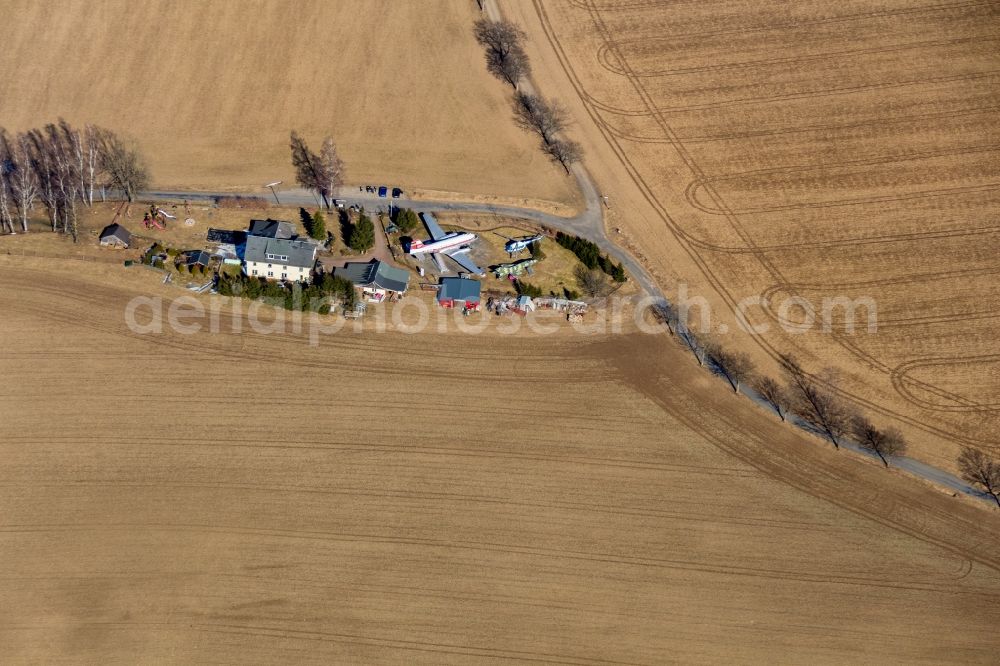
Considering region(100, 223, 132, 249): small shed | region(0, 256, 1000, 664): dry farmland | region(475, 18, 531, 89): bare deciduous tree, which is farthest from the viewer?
region(475, 18, 531, 89): bare deciduous tree

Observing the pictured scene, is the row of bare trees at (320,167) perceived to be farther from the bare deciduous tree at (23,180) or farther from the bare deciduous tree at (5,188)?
the bare deciduous tree at (5,188)

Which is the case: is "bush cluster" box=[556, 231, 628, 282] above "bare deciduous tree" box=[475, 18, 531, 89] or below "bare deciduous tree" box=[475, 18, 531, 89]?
below

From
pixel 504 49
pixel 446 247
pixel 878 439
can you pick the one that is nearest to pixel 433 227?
pixel 446 247

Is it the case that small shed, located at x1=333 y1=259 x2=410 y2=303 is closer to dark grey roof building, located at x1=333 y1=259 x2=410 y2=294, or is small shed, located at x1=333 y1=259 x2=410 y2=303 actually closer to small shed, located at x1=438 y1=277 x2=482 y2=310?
dark grey roof building, located at x1=333 y1=259 x2=410 y2=294

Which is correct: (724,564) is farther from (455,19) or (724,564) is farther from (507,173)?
(455,19)

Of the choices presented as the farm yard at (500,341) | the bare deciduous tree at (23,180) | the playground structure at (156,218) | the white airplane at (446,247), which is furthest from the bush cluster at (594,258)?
the bare deciduous tree at (23,180)

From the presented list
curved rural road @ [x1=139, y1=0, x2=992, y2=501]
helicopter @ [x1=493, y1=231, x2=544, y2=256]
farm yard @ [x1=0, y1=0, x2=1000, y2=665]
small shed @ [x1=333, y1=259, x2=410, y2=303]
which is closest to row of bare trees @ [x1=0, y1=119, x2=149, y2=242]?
farm yard @ [x1=0, y1=0, x2=1000, y2=665]
